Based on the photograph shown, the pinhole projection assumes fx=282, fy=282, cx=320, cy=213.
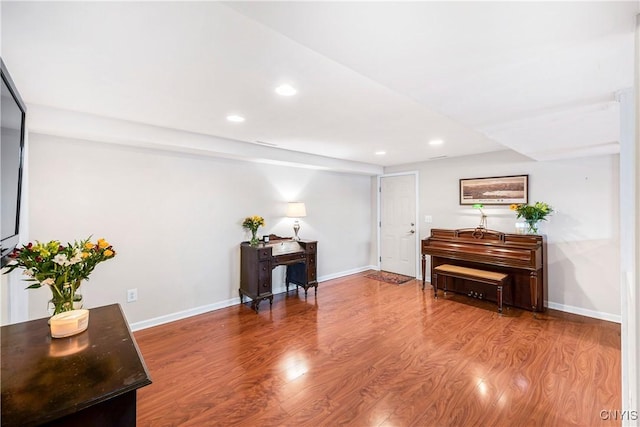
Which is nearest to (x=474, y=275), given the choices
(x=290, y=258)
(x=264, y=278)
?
(x=290, y=258)

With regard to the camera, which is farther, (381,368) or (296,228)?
(296,228)

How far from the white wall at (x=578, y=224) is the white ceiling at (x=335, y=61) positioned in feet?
3.50

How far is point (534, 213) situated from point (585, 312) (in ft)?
4.37

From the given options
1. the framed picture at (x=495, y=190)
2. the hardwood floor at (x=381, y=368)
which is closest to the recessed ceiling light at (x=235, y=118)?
the hardwood floor at (x=381, y=368)

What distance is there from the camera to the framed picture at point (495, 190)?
3.90m

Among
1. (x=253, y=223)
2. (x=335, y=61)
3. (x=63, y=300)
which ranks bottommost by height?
(x=63, y=300)

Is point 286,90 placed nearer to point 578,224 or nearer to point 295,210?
point 295,210

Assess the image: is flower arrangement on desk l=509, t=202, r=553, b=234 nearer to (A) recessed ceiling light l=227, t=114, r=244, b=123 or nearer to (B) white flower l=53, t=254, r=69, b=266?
(A) recessed ceiling light l=227, t=114, r=244, b=123

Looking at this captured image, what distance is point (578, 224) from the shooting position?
3.49 meters

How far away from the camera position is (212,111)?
2.35 metres

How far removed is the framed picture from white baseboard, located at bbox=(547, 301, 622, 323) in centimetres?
141

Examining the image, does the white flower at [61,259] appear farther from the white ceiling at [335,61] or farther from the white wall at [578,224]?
the white wall at [578,224]

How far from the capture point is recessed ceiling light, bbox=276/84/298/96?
72.9 inches

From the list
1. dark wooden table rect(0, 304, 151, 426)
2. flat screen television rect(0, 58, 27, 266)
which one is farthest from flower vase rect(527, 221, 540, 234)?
flat screen television rect(0, 58, 27, 266)
